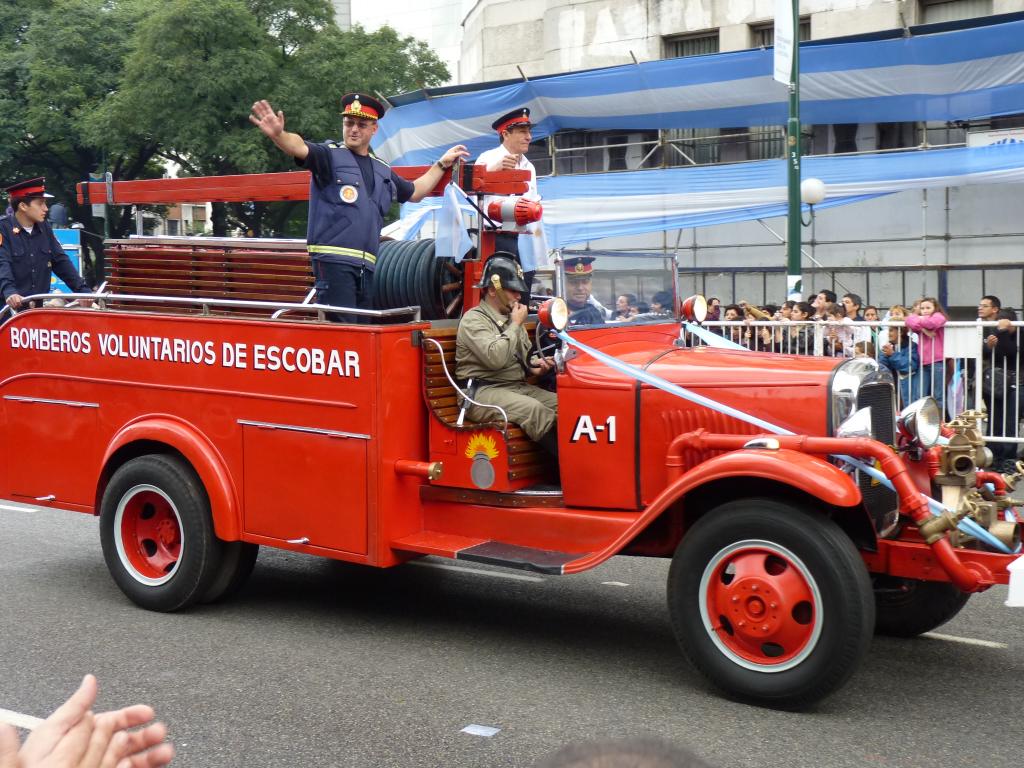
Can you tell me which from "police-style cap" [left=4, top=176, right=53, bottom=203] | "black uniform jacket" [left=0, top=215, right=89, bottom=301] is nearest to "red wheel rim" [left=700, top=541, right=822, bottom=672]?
"black uniform jacket" [left=0, top=215, right=89, bottom=301]

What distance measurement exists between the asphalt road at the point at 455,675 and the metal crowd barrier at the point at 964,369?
394cm

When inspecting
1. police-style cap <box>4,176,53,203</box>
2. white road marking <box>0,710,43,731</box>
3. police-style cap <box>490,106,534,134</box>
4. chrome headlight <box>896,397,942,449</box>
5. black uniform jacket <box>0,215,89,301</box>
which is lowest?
white road marking <box>0,710,43,731</box>

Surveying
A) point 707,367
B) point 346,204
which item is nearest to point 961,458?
point 707,367

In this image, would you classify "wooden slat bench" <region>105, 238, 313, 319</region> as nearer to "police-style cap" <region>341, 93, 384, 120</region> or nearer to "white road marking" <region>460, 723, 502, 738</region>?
"police-style cap" <region>341, 93, 384, 120</region>

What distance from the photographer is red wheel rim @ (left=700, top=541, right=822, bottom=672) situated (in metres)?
4.74

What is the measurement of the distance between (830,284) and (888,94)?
4334mm

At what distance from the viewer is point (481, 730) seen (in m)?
4.62

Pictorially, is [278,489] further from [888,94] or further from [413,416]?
[888,94]

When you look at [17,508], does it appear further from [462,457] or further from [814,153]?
[814,153]

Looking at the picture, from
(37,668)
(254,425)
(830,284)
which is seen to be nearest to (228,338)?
(254,425)

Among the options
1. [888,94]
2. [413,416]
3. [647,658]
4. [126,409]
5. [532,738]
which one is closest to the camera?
[532,738]

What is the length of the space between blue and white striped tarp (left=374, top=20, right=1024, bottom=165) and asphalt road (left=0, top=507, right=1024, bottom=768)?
412 inches

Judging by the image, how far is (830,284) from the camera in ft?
65.2

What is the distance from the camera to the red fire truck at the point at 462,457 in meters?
4.81
